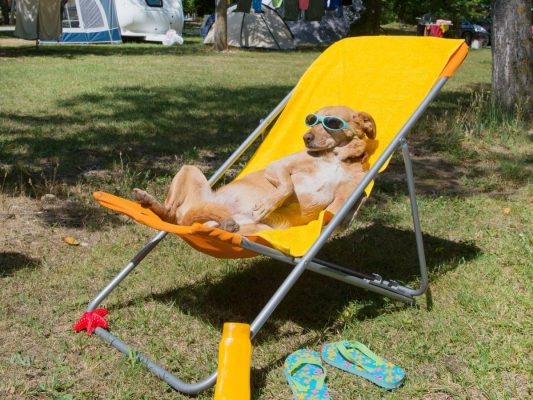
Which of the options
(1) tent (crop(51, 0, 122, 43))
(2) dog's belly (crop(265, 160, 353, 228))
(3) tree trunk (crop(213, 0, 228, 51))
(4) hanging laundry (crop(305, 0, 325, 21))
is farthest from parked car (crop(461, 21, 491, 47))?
(2) dog's belly (crop(265, 160, 353, 228))

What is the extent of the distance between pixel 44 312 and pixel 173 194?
96cm

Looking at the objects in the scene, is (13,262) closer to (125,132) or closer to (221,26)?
(125,132)

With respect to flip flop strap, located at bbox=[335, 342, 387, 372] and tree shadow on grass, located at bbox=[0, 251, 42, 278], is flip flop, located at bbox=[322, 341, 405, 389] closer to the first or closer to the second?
flip flop strap, located at bbox=[335, 342, 387, 372]

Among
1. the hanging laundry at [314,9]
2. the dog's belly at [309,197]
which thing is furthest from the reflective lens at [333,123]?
the hanging laundry at [314,9]

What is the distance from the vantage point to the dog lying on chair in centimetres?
345

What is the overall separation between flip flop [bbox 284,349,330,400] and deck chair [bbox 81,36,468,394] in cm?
31

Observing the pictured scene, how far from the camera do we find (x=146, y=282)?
3.86 metres

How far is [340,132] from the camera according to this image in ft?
11.8

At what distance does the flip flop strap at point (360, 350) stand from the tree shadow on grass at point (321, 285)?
311mm

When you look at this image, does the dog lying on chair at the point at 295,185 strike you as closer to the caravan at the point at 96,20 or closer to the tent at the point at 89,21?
the caravan at the point at 96,20

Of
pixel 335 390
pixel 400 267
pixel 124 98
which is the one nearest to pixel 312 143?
pixel 400 267

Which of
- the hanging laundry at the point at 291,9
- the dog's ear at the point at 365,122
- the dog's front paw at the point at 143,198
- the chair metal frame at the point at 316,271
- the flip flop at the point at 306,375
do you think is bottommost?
the flip flop at the point at 306,375

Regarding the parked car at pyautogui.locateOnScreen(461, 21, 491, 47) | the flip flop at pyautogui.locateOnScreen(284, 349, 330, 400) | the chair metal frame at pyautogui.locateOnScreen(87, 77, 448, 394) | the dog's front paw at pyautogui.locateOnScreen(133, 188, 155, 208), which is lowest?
the parked car at pyautogui.locateOnScreen(461, 21, 491, 47)

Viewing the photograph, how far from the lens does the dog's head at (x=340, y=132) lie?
3613mm
